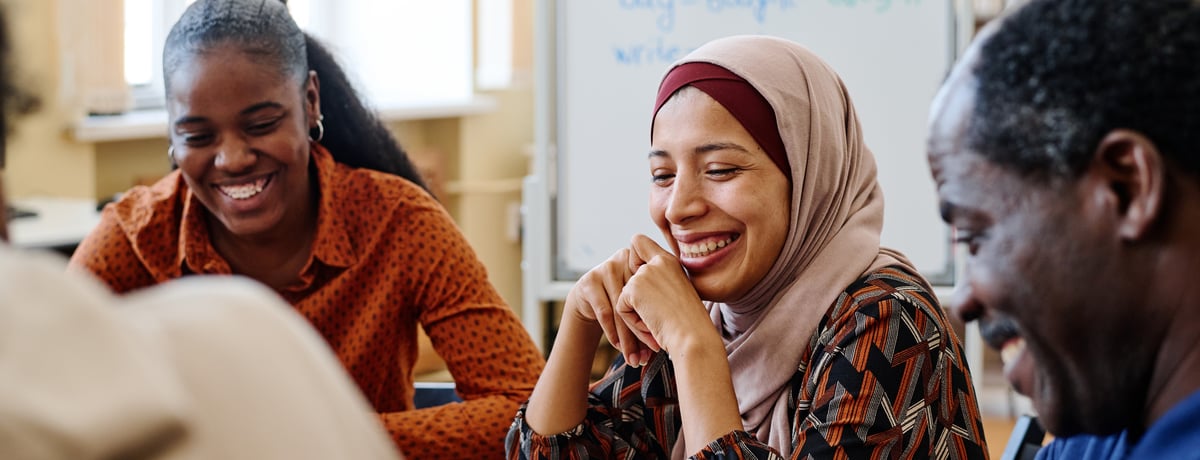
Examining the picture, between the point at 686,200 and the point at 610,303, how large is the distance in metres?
0.18

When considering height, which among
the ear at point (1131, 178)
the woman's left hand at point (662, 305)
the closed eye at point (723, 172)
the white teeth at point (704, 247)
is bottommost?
the woman's left hand at point (662, 305)

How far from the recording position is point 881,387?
1.36 m

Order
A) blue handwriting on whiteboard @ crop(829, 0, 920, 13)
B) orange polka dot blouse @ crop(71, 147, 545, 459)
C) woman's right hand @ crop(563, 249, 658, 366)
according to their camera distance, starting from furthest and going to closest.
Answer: blue handwriting on whiteboard @ crop(829, 0, 920, 13) < orange polka dot blouse @ crop(71, 147, 545, 459) < woman's right hand @ crop(563, 249, 658, 366)

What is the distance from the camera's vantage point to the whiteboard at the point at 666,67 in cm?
291

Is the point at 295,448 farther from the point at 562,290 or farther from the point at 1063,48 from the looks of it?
the point at 562,290

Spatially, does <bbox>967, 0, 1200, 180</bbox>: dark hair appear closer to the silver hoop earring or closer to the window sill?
the silver hoop earring

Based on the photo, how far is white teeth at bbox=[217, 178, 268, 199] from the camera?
186 cm

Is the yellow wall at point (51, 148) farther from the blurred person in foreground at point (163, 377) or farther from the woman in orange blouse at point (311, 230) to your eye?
the blurred person in foreground at point (163, 377)

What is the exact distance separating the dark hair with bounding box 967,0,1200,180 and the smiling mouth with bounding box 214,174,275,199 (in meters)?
1.26

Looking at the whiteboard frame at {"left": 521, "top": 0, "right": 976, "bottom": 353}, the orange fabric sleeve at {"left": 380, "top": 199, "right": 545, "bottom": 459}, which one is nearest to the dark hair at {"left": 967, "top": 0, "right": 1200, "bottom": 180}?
the orange fabric sleeve at {"left": 380, "top": 199, "right": 545, "bottom": 459}

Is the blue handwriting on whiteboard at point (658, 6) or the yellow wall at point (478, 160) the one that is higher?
the blue handwriting on whiteboard at point (658, 6)

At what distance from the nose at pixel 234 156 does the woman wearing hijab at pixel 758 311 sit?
56 centimetres

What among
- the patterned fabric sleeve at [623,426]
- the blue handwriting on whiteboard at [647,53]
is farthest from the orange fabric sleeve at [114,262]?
the blue handwriting on whiteboard at [647,53]

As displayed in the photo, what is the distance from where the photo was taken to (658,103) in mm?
1601
